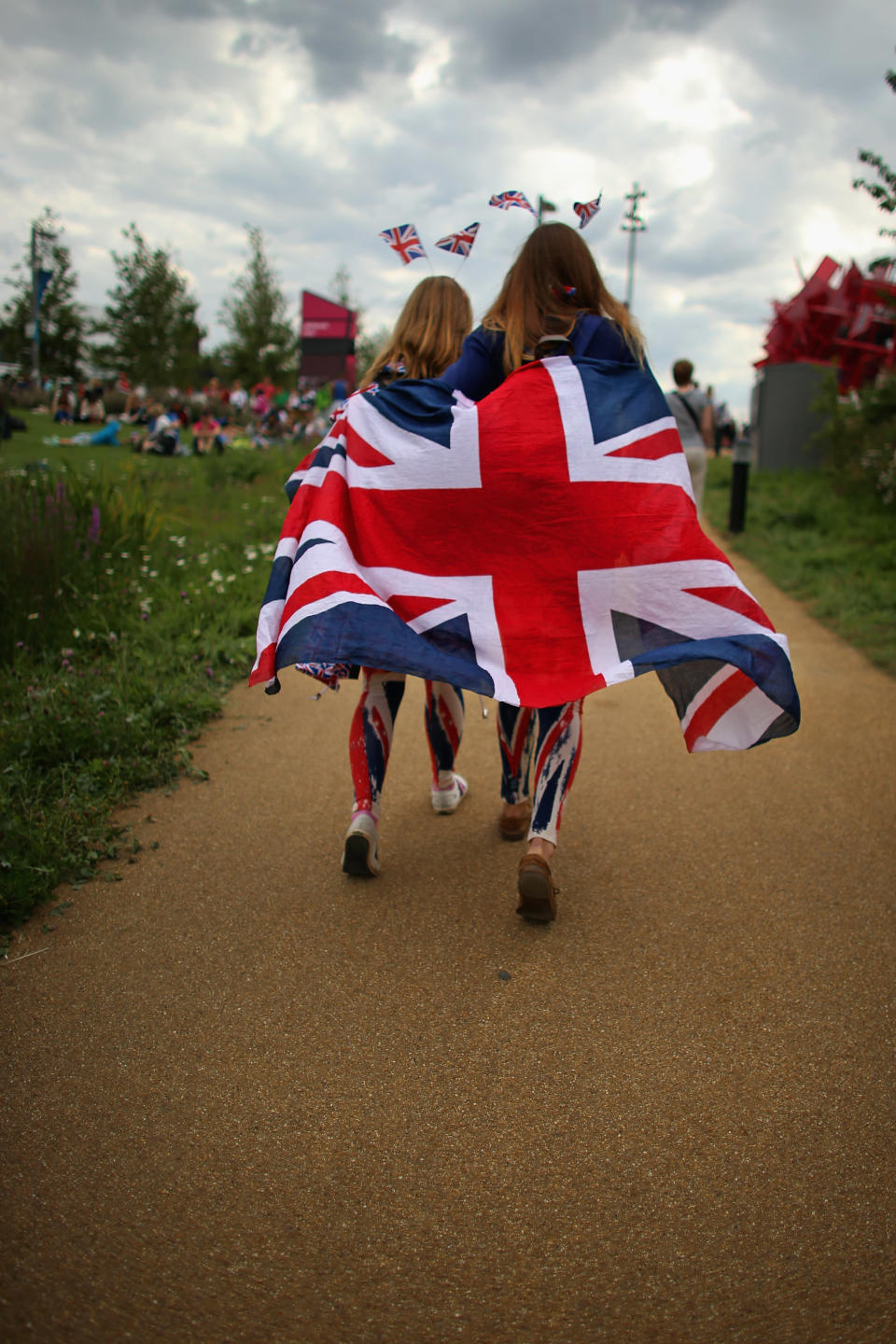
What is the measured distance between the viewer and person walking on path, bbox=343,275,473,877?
3131mm

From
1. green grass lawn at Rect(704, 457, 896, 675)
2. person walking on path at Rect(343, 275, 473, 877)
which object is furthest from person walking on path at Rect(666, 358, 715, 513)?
person walking on path at Rect(343, 275, 473, 877)

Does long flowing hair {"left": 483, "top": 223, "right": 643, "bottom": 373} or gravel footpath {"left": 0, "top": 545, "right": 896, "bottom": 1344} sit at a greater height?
long flowing hair {"left": 483, "top": 223, "right": 643, "bottom": 373}

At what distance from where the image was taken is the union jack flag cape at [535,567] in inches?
108

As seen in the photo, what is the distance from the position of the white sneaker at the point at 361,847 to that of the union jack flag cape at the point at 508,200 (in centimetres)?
218

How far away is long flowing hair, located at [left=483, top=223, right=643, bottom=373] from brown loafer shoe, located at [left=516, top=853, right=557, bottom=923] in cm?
156

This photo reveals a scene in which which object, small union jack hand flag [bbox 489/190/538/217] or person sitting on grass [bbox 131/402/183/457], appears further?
person sitting on grass [bbox 131/402/183/457]

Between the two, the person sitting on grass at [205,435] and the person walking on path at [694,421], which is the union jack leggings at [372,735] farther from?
the person sitting on grass at [205,435]

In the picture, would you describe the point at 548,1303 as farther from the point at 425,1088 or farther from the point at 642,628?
the point at 642,628

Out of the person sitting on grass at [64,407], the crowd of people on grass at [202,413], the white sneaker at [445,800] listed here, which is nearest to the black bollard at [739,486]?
the white sneaker at [445,800]

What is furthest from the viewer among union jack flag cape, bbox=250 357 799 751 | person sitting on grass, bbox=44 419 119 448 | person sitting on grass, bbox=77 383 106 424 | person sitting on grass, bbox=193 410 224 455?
person sitting on grass, bbox=77 383 106 424

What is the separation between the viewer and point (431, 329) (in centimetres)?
327

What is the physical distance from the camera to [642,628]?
9.15ft

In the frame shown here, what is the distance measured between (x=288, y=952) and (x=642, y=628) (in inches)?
55.5

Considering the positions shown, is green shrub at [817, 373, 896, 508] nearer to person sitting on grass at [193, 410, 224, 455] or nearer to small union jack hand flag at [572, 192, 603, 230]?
small union jack hand flag at [572, 192, 603, 230]
